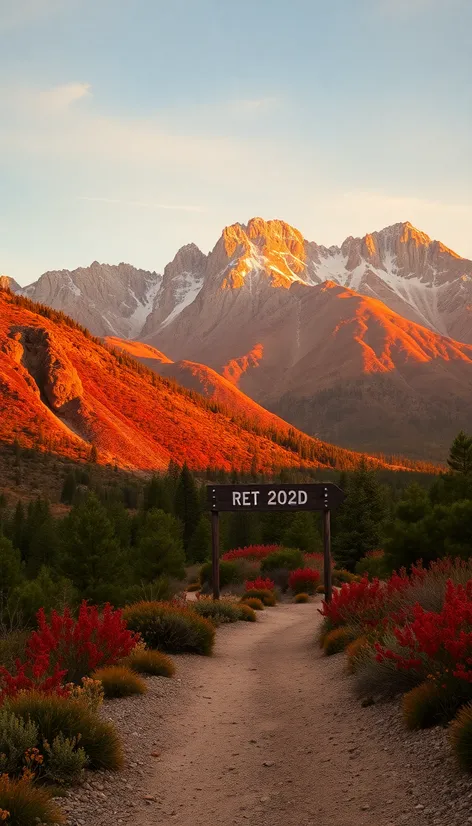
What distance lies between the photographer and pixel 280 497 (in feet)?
70.8

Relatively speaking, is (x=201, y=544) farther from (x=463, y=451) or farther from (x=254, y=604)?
(x=254, y=604)

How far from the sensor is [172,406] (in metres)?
183

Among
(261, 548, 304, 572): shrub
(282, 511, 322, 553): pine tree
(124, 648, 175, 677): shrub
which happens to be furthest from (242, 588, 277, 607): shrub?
(282, 511, 322, 553): pine tree

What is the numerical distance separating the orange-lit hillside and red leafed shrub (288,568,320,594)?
100 m

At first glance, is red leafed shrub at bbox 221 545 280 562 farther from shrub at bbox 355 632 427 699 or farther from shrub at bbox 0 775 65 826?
shrub at bbox 0 775 65 826

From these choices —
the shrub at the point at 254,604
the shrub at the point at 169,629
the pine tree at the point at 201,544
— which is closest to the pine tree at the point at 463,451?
the pine tree at the point at 201,544

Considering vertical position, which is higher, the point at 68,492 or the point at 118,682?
the point at 118,682

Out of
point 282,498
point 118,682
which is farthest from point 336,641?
point 282,498

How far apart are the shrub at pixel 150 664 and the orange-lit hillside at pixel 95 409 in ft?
392

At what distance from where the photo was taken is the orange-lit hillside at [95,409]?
454ft

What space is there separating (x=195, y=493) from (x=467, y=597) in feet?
243

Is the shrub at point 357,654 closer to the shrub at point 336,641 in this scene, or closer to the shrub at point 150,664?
the shrub at point 336,641

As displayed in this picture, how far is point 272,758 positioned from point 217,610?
12.9 metres

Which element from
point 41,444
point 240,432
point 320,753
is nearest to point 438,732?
point 320,753
